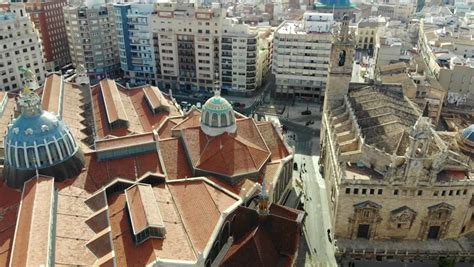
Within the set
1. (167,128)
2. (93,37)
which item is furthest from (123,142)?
(93,37)

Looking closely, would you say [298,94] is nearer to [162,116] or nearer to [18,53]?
[162,116]

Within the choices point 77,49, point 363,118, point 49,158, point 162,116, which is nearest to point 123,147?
point 49,158

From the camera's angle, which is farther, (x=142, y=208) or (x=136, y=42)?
(x=136, y=42)

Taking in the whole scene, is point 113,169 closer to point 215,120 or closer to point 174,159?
point 174,159

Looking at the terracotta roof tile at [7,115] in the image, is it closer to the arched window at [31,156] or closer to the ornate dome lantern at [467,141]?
the arched window at [31,156]

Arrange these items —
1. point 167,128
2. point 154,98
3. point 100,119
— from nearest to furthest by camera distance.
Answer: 1. point 167,128
2. point 100,119
3. point 154,98

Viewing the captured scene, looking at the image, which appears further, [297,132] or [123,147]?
[297,132]

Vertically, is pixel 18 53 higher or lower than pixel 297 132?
higher

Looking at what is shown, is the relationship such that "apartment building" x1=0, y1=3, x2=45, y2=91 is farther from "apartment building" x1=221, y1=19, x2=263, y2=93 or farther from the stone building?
the stone building
